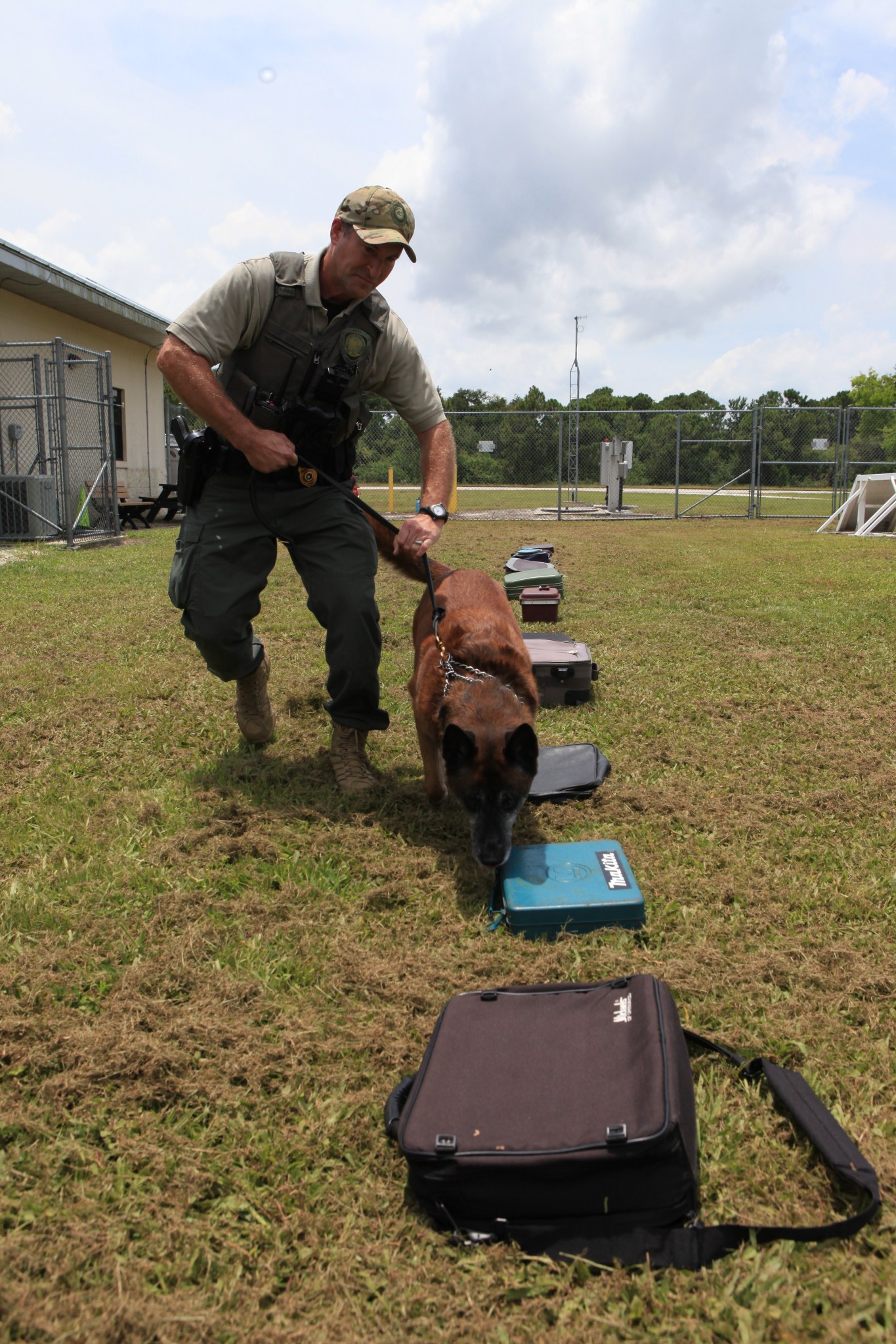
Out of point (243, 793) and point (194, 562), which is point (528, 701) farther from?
point (194, 562)

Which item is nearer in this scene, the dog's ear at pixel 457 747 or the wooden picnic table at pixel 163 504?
the dog's ear at pixel 457 747

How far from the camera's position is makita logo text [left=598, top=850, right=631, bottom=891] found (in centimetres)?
303

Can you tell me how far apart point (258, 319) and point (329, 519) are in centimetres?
93

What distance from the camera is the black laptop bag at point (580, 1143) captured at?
1.79 metres

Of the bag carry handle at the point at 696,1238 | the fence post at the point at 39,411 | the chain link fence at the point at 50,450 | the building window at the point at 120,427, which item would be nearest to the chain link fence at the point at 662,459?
the building window at the point at 120,427

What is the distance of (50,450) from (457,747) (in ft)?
52.9

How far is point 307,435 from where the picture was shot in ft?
13.9

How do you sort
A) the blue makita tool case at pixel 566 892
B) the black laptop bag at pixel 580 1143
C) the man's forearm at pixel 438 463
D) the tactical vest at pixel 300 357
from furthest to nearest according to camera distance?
the man's forearm at pixel 438 463 < the tactical vest at pixel 300 357 < the blue makita tool case at pixel 566 892 < the black laptop bag at pixel 580 1143

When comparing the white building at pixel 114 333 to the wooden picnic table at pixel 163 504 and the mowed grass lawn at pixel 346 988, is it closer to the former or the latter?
the wooden picnic table at pixel 163 504

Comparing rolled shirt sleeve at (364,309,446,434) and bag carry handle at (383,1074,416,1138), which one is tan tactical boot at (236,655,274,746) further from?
bag carry handle at (383,1074,416,1138)

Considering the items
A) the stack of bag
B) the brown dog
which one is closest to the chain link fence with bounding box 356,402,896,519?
the stack of bag

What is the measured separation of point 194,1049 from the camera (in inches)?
92.8

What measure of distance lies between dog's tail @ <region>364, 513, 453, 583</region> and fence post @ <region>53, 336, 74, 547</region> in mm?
10214

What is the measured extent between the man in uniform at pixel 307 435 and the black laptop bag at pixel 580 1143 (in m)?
2.18
